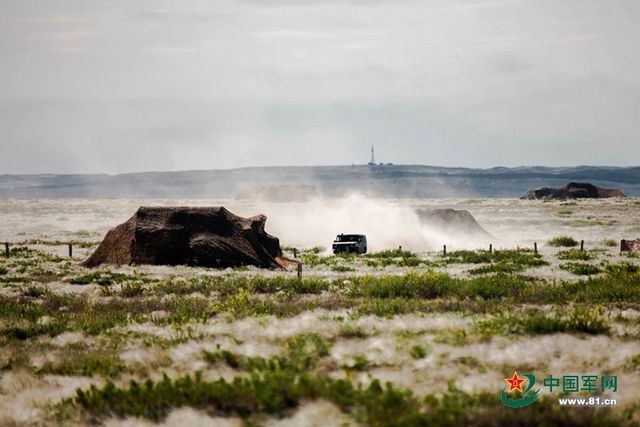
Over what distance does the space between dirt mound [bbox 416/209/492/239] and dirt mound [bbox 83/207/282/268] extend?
24350 millimetres

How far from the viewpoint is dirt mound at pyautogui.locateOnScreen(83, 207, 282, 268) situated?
91.0 feet

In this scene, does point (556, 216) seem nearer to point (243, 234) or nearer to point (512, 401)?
point (243, 234)

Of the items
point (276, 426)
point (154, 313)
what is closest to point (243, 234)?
point (154, 313)

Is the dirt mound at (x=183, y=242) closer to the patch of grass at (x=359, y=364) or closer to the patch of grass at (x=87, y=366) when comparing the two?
the patch of grass at (x=87, y=366)

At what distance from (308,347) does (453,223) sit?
41.6 metres

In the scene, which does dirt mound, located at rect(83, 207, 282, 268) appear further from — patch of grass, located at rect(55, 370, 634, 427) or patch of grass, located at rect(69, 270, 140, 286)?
patch of grass, located at rect(55, 370, 634, 427)

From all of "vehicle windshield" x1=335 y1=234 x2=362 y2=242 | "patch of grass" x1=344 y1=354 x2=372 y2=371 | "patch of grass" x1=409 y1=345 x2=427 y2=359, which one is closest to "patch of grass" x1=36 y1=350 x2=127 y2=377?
"patch of grass" x1=344 y1=354 x2=372 y2=371

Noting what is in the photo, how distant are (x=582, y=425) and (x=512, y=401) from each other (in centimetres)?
88

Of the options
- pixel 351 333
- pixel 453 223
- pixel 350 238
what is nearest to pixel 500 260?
pixel 350 238

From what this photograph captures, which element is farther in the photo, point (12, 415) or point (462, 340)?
point (462, 340)

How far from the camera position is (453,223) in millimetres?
51656

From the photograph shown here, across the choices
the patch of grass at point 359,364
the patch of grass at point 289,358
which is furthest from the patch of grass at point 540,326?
the patch of grass at point 289,358

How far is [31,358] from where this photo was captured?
463 inches

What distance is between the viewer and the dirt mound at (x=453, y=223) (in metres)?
50.9
